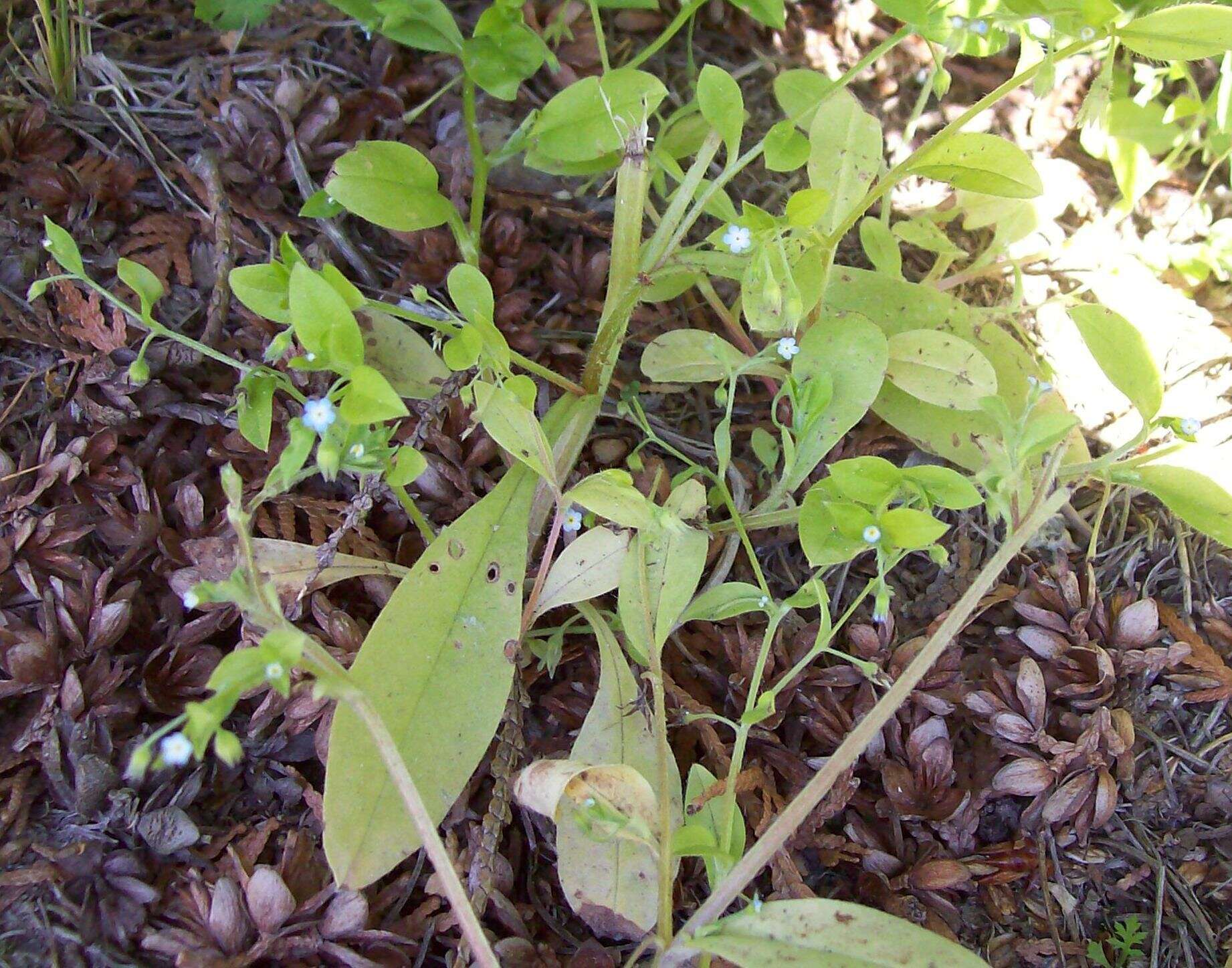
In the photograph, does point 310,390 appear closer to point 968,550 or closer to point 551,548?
point 551,548

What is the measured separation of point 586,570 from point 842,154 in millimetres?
979

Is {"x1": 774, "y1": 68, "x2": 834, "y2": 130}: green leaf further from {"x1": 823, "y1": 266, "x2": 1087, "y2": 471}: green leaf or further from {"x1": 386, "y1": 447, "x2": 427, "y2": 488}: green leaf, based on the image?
{"x1": 386, "y1": 447, "x2": 427, "y2": 488}: green leaf

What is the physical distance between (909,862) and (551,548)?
0.80 meters

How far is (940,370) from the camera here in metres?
1.81

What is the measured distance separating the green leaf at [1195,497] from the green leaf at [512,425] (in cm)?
97

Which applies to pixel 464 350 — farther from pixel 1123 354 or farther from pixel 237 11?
pixel 237 11

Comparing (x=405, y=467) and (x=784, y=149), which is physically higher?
(x=784, y=149)

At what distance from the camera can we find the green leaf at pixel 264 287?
1.48 meters

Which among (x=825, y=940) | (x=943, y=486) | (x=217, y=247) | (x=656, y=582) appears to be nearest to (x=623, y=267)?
(x=656, y=582)

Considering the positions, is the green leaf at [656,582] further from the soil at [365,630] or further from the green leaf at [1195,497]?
the green leaf at [1195,497]

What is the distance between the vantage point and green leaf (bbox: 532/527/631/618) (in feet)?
5.32

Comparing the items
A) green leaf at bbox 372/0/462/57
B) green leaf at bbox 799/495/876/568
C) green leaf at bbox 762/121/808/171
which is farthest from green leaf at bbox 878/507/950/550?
green leaf at bbox 372/0/462/57

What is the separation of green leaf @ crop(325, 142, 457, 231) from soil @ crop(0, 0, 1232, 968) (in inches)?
6.9

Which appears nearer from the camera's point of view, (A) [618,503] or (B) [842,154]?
(A) [618,503]
